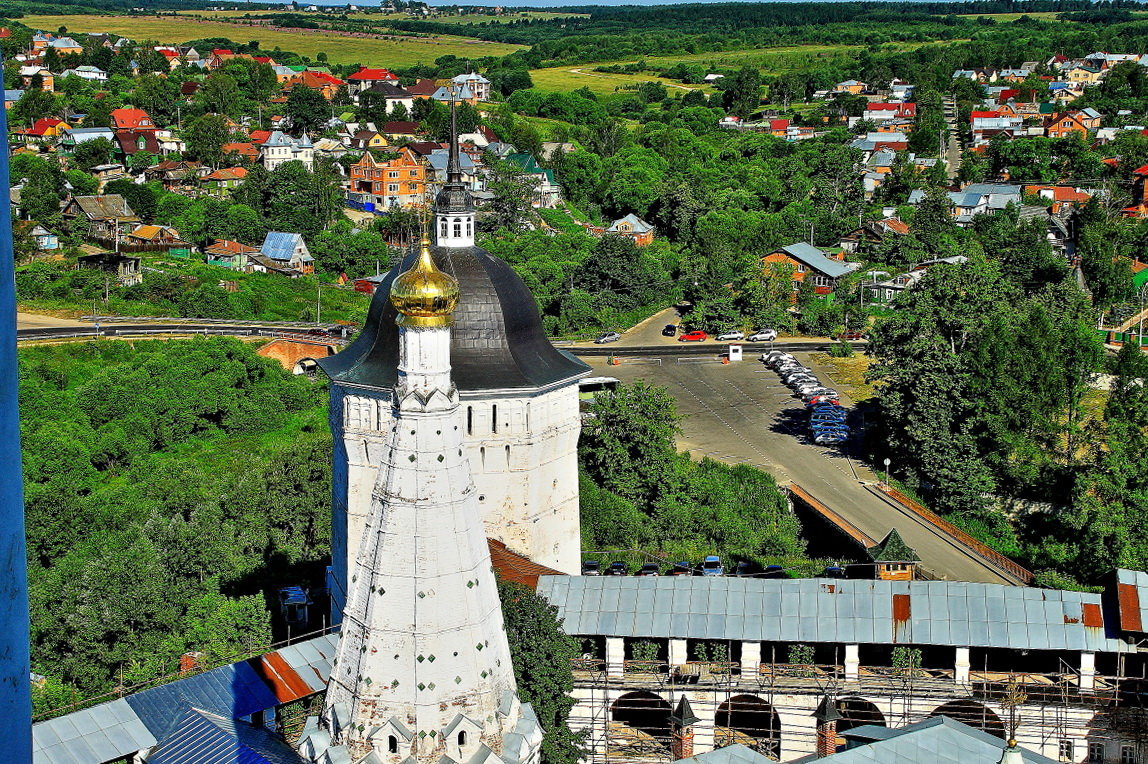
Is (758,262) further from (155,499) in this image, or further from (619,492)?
(155,499)

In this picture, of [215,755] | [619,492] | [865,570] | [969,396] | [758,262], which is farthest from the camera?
[758,262]

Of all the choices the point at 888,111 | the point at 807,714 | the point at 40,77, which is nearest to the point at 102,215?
the point at 40,77

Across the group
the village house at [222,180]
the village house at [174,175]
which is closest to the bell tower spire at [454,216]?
the village house at [222,180]

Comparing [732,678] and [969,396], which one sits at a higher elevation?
[969,396]

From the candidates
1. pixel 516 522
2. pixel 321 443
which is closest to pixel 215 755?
pixel 516 522

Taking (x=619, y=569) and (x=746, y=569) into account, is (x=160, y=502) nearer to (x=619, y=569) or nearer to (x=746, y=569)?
(x=619, y=569)
